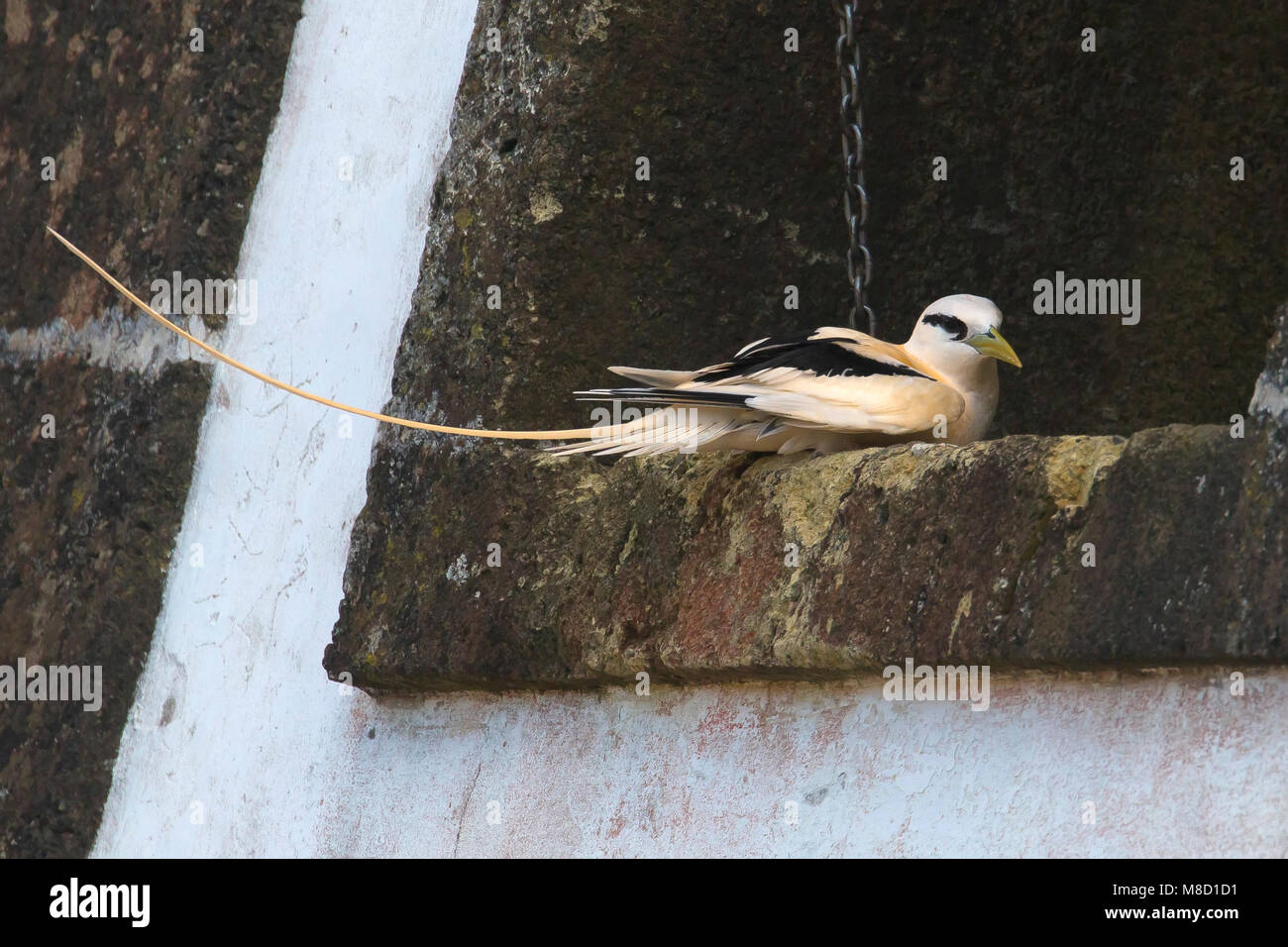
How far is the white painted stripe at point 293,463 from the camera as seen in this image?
3.59 m

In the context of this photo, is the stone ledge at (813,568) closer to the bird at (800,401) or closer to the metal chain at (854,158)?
the bird at (800,401)

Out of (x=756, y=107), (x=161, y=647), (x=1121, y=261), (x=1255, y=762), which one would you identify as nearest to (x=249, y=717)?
(x=161, y=647)

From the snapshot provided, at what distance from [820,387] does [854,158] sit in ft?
1.77

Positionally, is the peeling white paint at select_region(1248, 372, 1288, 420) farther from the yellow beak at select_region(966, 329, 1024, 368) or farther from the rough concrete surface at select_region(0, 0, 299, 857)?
the rough concrete surface at select_region(0, 0, 299, 857)

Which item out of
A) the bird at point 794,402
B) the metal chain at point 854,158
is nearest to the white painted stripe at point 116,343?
the bird at point 794,402

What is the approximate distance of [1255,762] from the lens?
6.72 feet

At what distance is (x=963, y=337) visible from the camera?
9.62ft

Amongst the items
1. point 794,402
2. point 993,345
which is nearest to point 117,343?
point 794,402

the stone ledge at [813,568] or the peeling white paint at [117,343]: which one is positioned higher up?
the peeling white paint at [117,343]

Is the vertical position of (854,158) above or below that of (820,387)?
above

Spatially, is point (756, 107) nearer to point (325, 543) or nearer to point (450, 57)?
Result: point (450, 57)

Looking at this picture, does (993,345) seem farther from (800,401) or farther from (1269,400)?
(1269,400)

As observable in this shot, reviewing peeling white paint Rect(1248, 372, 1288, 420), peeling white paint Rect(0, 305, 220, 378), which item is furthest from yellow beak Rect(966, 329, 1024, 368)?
peeling white paint Rect(0, 305, 220, 378)

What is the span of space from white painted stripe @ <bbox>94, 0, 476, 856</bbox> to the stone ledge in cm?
28
